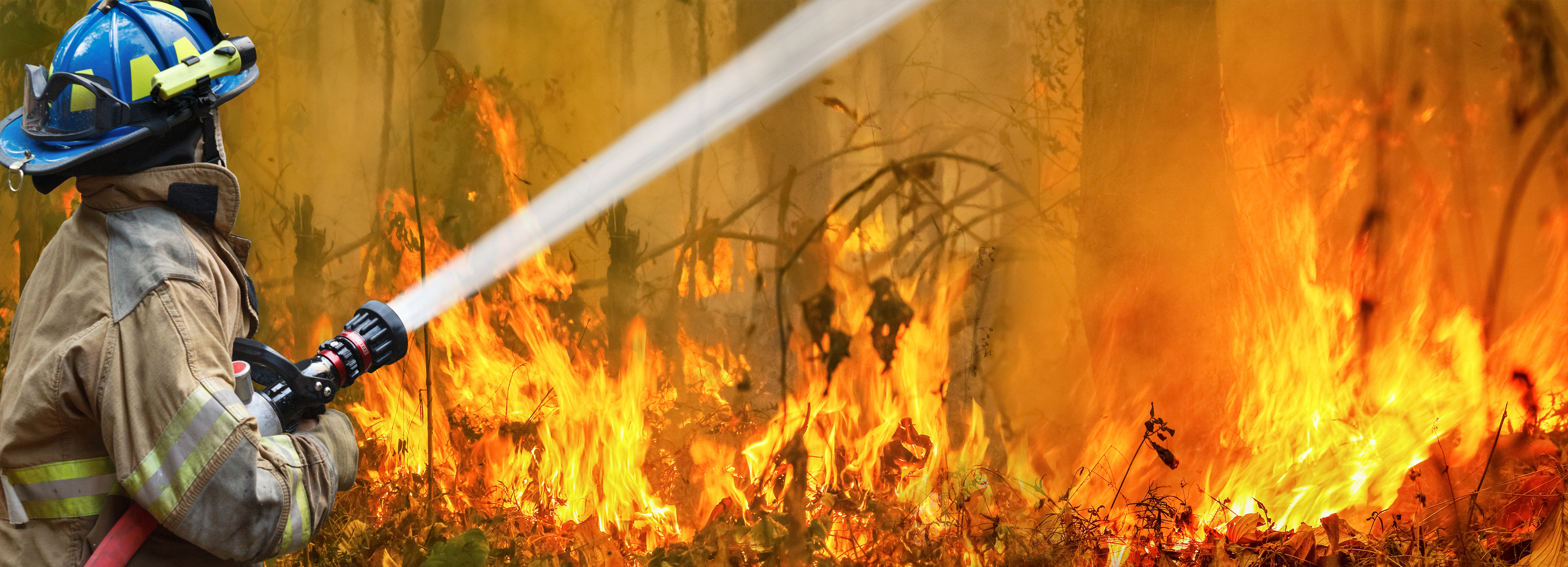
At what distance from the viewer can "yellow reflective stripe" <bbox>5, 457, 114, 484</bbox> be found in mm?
1949

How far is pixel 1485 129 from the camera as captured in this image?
410 centimetres

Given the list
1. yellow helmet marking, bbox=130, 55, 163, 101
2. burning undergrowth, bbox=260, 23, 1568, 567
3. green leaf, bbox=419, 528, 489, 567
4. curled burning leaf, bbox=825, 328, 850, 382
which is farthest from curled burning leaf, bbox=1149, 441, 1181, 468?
yellow helmet marking, bbox=130, 55, 163, 101

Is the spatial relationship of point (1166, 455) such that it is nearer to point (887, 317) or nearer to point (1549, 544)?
point (887, 317)

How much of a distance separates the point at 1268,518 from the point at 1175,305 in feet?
3.40

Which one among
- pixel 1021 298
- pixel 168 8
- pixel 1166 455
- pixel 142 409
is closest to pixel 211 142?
pixel 168 8

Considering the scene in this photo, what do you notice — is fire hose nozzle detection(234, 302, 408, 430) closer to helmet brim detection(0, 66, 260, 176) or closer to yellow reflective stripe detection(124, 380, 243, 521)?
yellow reflective stripe detection(124, 380, 243, 521)

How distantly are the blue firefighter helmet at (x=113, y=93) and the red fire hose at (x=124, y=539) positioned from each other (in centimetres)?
75

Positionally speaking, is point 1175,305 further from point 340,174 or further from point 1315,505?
point 340,174

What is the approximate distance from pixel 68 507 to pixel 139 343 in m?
0.44

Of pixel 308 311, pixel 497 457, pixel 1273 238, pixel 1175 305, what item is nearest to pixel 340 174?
pixel 308 311

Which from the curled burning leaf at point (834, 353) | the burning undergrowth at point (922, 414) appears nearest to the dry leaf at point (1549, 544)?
the burning undergrowth at point (922, 414)

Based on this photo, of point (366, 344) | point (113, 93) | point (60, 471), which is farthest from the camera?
point (366, 344)

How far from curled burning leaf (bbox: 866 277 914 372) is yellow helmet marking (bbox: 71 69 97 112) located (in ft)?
9.68

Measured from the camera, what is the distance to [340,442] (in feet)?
7.34
